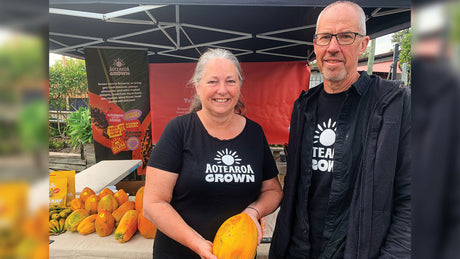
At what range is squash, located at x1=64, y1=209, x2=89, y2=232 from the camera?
211 cm

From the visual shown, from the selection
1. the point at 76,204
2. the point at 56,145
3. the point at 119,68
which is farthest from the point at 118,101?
the point at 56,145

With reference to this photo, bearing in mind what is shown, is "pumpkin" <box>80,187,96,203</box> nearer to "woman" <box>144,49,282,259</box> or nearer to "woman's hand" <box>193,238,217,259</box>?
"woman" <box>144,49,282,259</box>

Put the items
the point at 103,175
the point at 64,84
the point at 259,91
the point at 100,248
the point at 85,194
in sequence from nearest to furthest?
the point at 100,248
the point at 85,194
the point at 103,175
the point at 259,91
the point at 64,84

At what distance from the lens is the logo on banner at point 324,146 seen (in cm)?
147

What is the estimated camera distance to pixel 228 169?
4.94 feet

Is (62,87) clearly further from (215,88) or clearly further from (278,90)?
(215,88)

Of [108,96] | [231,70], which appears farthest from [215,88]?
[108,96]

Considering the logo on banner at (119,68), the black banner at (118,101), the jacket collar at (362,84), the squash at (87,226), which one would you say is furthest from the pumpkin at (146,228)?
the logo on banner at (119,68)

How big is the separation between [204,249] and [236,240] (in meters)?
0.17

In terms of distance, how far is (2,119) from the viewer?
1.08 feet

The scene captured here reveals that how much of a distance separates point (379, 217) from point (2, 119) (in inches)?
54.6

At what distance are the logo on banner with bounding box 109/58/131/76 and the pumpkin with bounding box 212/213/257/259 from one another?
137 inches

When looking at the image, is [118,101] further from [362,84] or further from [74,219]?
[362,84]

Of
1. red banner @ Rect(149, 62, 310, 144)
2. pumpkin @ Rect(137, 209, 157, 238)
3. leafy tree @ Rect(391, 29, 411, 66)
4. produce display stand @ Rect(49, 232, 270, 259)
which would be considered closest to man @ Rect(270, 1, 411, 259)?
leafy tree @ Rect(391, 29, 411, 66)
